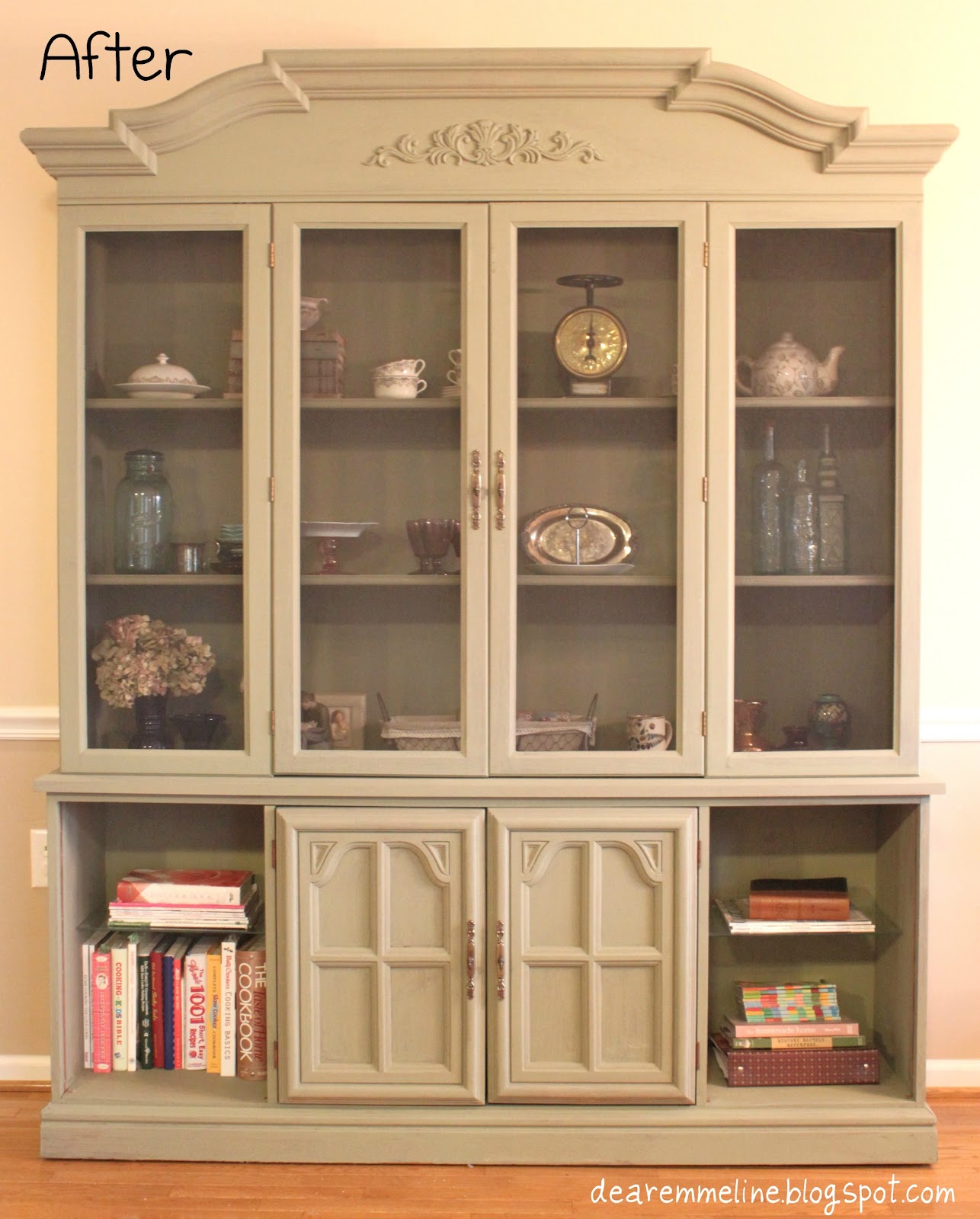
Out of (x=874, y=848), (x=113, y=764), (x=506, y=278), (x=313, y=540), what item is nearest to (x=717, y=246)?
(x=506, y=278)

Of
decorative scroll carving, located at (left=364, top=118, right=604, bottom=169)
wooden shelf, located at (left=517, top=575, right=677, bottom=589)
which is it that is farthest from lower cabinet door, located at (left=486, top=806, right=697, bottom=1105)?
decorative scroll carving, located at (left=364, top=118, right=604, bottom=169)

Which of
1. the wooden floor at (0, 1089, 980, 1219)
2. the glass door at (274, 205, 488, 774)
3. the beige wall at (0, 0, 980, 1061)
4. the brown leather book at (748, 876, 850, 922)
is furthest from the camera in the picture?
the beige wall at (0, 0, 980, 1061)

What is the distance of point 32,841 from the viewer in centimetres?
256

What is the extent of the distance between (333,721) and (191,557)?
440 millimetres

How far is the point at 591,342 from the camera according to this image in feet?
7.23

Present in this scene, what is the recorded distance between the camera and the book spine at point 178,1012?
235 centimetres

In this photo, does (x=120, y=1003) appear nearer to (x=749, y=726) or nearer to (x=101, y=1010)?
(x=101, y=1010)

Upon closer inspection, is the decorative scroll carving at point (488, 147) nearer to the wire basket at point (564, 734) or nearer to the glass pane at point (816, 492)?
the glass pane at point (816, 492)

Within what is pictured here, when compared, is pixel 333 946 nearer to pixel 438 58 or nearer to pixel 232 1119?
pixel 232 1119

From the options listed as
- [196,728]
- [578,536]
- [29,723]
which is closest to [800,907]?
[578,536]

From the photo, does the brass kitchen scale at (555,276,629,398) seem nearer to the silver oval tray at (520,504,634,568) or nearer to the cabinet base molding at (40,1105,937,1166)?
the silver oval tray at (520,504,634,568)

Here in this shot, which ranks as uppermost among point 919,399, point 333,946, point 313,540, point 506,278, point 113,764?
point 506,278

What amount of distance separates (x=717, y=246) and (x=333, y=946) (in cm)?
158

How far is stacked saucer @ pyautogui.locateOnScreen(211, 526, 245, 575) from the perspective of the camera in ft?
7.25
